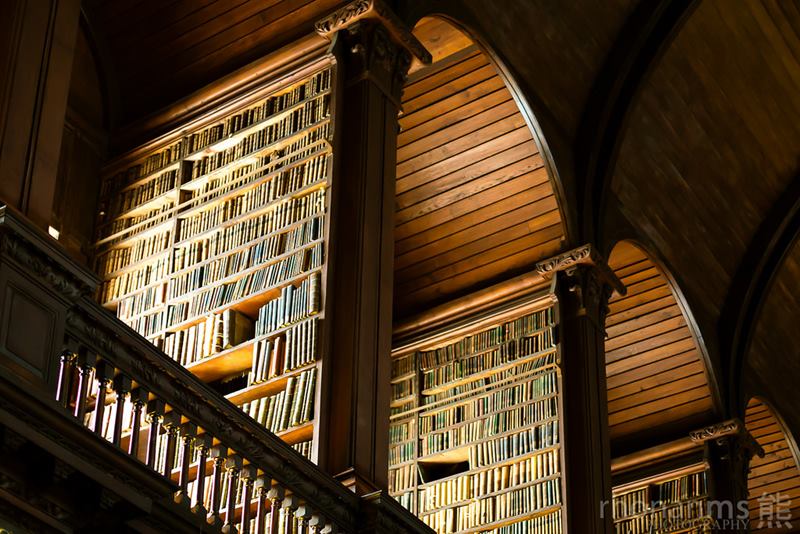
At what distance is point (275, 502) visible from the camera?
5.31 metres

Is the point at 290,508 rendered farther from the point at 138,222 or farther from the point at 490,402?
the point at 490,402

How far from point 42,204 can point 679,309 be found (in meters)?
6.15

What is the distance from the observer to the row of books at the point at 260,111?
699 cm

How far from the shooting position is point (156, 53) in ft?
25.7

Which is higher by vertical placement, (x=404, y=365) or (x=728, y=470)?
(x=404, y=365)

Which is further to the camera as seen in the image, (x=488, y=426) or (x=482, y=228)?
(x=482, y=228)

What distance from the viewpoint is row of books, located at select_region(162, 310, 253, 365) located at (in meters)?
6.76

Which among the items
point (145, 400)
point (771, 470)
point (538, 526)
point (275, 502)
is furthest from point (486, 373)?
point (145, 400)

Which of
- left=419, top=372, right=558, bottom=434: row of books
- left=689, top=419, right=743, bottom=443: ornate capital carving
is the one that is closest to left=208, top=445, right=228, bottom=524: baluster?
left=419, top=372, right=558, bottom=434: row of books

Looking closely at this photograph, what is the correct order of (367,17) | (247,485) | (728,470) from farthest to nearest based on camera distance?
(728,470) < (367,17) < (247,485)

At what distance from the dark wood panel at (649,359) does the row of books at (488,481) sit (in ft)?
6.64

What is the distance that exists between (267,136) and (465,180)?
Answer: 193 cm

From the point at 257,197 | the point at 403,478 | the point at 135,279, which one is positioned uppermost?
the point at 257,197

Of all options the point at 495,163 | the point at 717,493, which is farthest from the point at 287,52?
Result: the point at 717,493
